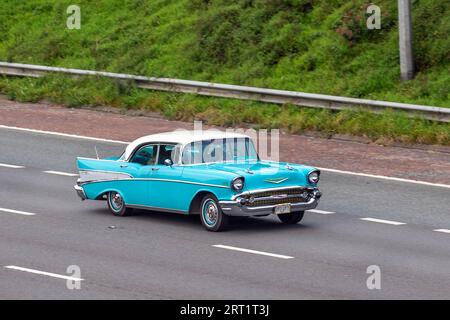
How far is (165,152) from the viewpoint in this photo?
2050 centimetres

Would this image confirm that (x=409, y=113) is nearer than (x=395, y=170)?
No

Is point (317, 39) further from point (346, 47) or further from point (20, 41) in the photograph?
point (20, 41)

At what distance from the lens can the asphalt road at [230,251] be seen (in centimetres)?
1573

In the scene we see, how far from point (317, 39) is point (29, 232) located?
1431 cm

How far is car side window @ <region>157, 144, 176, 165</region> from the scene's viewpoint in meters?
20.4

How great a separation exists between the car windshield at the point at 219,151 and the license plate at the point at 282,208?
1.39 metres

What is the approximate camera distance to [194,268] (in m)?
17.0

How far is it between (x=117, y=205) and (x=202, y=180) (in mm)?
2241

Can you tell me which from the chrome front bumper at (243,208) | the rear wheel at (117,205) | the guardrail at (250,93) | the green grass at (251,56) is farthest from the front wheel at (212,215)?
the guardrail at (250,93)

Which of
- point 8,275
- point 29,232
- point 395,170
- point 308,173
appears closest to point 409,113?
point 395,170

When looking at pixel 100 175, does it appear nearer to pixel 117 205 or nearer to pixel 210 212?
pixel 117 205

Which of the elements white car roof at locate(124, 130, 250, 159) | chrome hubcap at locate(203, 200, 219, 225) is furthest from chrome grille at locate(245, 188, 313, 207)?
white car roof at locate(124, 130, 250, 159)

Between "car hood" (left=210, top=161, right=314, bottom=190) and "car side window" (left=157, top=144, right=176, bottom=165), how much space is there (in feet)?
2.70

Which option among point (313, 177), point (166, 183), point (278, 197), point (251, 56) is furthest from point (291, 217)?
point (251, 56)
